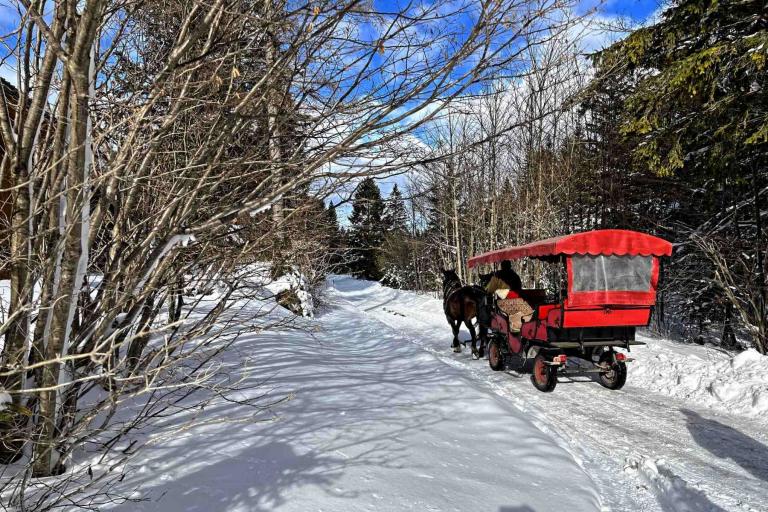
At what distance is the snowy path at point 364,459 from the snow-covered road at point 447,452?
0.04 ft

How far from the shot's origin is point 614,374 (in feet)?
22.3

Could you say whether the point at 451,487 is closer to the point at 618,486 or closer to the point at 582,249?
the point at 618,486

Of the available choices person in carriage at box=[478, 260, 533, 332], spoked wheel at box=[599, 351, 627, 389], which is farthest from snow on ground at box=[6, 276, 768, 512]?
person in carriage at box=[478, 260, 533, 332]

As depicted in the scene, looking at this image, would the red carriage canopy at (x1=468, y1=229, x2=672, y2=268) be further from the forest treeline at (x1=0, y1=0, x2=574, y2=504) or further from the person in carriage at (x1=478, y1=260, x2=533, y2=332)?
the forest treeline at (x1=0, y1=0, x2=574, y2=504)

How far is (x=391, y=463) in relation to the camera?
11.7 feet

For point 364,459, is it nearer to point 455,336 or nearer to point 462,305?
point 462,305

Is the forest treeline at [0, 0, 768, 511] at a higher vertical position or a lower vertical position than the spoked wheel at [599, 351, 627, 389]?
higher

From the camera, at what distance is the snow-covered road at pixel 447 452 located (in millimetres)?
2984

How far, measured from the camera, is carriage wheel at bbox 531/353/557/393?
6625 millimetres

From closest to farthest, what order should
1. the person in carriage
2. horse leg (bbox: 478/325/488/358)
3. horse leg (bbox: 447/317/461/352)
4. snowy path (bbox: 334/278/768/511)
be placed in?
snowy path (bbox: 334/278/768/511) → the person in carriage → horse leg (bbox: 478/325/488/358) → horse leg (bbox: 447/317/461/352)

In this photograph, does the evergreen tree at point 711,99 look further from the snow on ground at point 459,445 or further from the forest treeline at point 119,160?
the forest treeline at point 119,160

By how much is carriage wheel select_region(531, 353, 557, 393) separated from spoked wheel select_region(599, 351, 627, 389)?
921mm

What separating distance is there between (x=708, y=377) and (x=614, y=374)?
4.50ft

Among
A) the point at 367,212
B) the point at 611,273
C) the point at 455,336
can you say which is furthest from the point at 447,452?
the point at 455,336
